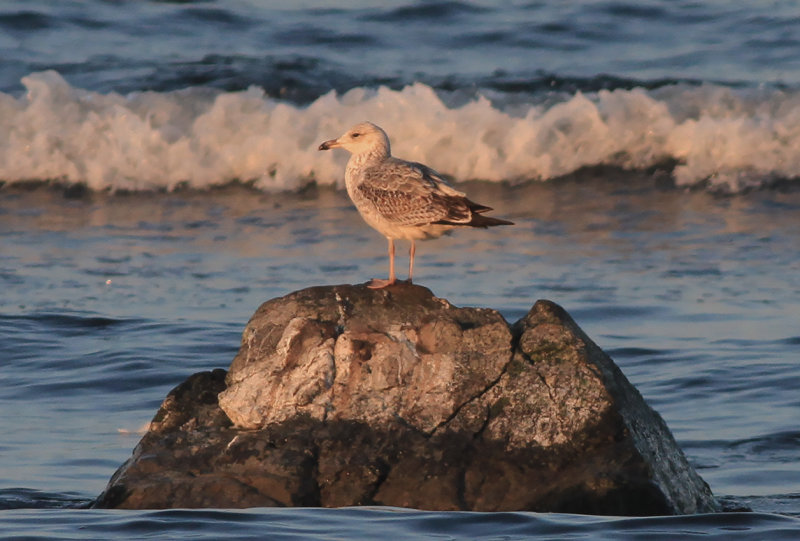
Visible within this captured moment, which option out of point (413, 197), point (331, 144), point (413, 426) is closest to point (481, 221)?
point (413, 197)

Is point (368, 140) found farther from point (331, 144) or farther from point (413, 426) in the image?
A: point (413, 426)

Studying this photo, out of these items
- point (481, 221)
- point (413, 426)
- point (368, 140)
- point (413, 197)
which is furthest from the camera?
point (368, 140)

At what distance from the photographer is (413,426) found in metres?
5.30

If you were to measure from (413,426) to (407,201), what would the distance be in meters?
1.56

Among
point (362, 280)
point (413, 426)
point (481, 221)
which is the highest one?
point (481, 221)

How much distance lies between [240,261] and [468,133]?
4498 millimetres

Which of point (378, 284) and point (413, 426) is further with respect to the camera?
point (378, 284)

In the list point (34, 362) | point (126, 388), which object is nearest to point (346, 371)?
point (126, 388)

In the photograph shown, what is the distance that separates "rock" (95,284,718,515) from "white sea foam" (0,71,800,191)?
27.1 feet

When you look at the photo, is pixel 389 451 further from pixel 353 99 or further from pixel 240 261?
pixel 353 99

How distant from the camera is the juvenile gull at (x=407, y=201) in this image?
254 inches

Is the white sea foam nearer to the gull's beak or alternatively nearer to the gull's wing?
the gull's beak

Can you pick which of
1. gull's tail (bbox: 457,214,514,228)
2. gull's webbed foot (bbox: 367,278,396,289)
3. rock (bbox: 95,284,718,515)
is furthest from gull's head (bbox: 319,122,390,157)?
rock (bbox: 95,284,718,515)

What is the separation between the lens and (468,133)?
47.7 ft
